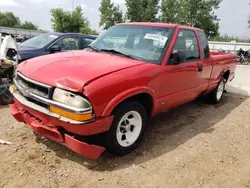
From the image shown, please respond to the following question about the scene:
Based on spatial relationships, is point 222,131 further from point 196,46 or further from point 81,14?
point 81,14

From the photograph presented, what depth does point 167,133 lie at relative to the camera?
420 centimetres

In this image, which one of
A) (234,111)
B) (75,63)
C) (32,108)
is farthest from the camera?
(234,111)

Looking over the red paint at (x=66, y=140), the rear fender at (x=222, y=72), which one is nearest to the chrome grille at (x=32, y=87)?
the red paint at (x=66, y=140)

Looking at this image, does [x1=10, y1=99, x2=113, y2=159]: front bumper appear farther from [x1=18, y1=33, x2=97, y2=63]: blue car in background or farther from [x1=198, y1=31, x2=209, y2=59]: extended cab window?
[x1=18, y1=33, x2=97, y2=63]: blue car in background

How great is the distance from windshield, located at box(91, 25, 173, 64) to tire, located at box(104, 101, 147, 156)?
812 mm

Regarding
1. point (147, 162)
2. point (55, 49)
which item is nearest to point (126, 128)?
point (147, 162)

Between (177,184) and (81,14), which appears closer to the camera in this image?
(177,184)

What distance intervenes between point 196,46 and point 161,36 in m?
1.13

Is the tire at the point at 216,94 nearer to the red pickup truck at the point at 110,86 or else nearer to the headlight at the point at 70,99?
the red pickup truck at the point at 110,86

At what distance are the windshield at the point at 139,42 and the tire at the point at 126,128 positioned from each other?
812 millimetres

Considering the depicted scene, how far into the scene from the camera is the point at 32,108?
294 centimetres

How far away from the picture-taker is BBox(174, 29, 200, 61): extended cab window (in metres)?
4.04

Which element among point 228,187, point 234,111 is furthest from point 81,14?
point 228,187

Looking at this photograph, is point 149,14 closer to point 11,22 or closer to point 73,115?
point 73,115
